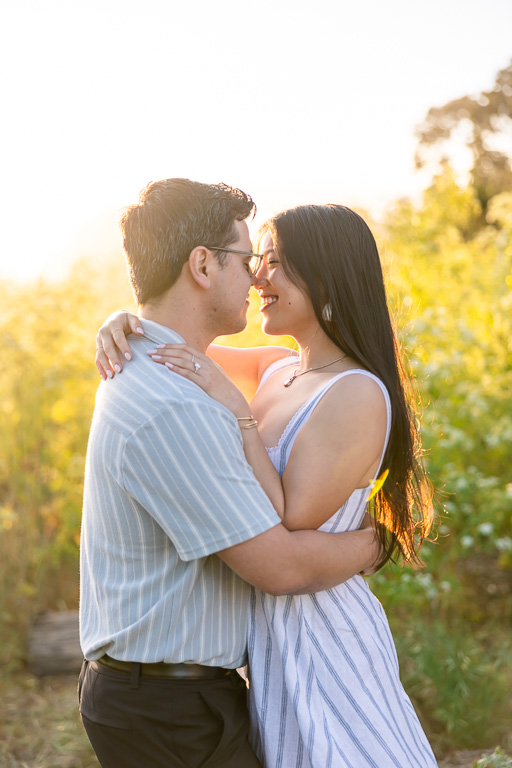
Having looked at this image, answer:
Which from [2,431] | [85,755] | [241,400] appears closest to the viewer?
[241,400]

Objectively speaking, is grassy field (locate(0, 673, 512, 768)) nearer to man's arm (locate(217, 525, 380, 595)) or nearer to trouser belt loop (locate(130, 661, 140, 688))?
man's arm (locate(217, 525, 380, 595))

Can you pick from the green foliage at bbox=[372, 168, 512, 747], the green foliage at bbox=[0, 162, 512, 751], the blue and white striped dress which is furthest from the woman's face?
the green foliage at bbox=[0, 162, 512, 751]

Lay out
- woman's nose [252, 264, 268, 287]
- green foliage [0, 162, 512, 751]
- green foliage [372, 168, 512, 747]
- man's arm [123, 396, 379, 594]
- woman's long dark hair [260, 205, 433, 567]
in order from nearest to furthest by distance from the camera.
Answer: man's arm [123, 396, 379, 594]
woman's long dark hair [260, 205, 433, 567]
woman's nose [252, 264, 268, 287]
green foliage [372, 168, 512, 747]
green foliage [0, 162, 512, 751]

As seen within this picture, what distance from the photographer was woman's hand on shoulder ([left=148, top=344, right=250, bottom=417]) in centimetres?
180

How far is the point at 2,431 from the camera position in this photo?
534 cm

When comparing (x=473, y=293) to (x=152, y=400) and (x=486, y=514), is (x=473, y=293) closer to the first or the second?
(x=486, y=514)

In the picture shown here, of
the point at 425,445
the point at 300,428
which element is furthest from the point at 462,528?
the point at 300,428

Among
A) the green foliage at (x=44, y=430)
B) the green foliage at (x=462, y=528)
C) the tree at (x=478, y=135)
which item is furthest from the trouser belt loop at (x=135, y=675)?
the tree at (x=478, y=135)

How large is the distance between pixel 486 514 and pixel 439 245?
17.1 feet

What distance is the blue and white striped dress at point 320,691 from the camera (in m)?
1.87

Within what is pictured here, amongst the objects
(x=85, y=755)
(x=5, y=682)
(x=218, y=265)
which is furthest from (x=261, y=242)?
(x=5, y=682)

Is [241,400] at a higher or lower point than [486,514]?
higher

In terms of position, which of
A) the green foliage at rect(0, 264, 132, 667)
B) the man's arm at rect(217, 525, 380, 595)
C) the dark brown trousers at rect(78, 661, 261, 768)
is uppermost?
the man's arm at rect(217, 525, 380, 595)

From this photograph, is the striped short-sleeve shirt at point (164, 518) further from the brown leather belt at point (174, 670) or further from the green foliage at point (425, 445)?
the green foliage at point (425, 445)
